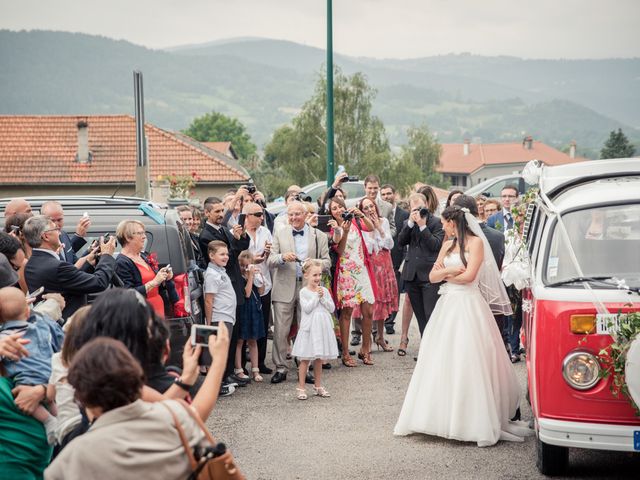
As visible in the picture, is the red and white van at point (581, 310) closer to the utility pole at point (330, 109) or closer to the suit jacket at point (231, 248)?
the suit jacket at point (231, 248)

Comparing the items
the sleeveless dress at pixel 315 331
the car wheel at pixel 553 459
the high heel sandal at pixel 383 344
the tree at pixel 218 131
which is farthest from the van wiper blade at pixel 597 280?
the tree at pixel 218 131

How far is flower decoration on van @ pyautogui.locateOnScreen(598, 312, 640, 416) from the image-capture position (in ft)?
18.9

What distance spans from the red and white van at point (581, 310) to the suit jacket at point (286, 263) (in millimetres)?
3937

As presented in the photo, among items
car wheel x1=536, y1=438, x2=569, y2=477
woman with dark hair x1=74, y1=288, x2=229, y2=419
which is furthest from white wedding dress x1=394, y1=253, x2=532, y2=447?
woman with dark hair x1=74, y1=288, x2=229, y2=419

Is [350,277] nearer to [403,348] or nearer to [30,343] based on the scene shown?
[403,348]

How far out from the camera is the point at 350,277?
1112cm

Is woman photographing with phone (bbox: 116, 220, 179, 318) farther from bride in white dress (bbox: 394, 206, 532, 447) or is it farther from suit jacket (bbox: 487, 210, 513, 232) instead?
suit jacket (bbox: 487, 210, 513, 232)

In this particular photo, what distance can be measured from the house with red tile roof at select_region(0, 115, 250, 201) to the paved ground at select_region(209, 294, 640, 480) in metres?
40.3

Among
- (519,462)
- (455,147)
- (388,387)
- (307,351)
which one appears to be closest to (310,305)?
(307,351)

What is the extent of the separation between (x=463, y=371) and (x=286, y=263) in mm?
3463

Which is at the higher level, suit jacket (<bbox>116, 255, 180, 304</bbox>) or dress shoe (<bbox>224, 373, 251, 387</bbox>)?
suit jacket (<bbox>116, 255, 180, 304</bbox>)

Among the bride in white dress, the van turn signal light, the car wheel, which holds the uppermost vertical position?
the van turn signal light

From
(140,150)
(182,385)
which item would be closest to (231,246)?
(182,385)

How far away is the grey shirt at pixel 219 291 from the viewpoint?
9570 millimetres
